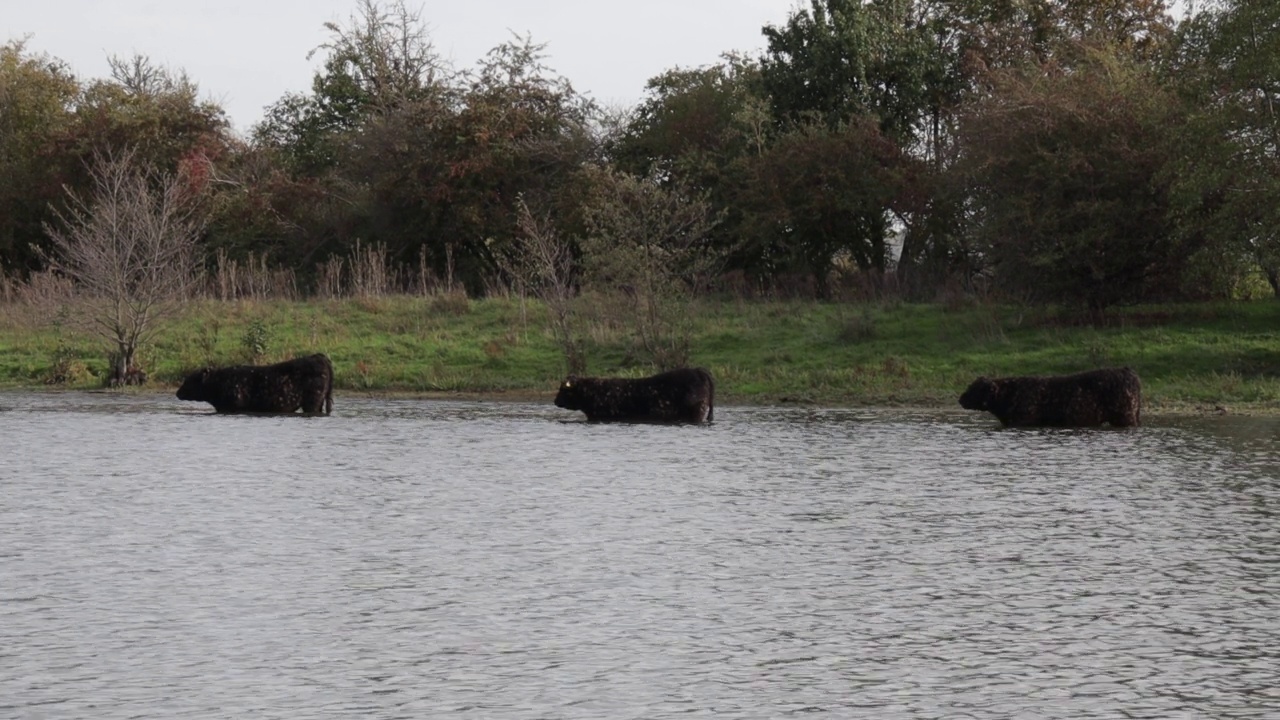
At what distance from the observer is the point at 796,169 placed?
46.5 meters

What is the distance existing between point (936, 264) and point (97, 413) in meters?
26.2

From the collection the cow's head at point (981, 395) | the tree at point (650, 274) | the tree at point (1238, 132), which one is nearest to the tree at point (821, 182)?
the tree at point (650, 274)

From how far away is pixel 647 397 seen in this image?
95.7ft

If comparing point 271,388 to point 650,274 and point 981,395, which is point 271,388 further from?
point 981,395

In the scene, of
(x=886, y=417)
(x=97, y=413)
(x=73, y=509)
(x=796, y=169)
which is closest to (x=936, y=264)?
(x=796, y=169)

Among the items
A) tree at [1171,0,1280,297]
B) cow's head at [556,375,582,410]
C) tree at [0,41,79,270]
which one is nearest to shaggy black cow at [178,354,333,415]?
cow's head at [556,375,582,410]

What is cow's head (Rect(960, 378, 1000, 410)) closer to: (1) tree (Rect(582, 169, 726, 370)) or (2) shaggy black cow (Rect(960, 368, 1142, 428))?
(2) shaggy black cow (Rect(960, 368, 1142, 428))

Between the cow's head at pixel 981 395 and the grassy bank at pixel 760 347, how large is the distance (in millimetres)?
4014

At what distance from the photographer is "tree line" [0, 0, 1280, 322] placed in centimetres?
3691

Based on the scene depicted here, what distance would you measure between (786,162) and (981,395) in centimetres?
1953

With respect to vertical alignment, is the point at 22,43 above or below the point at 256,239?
above

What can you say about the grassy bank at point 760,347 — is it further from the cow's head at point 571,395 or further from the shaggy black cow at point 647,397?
the cow's head at point 571,395

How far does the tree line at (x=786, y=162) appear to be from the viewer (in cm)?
3691

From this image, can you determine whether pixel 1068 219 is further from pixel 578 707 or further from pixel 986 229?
pixel 578 707
